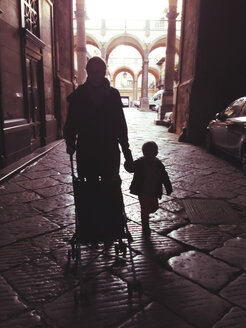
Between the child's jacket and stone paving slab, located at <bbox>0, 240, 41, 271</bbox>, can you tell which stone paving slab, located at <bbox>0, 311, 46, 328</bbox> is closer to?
stone paving slab, located at <bbox>0, 240, 41, 271</bbox>

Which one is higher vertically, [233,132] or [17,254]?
[233,132]

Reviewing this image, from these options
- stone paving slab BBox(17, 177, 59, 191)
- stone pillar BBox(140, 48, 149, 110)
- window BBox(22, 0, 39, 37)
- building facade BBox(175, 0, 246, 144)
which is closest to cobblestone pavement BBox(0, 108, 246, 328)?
stone paving slab BBox(17, 177, 59, 191)

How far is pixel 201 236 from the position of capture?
250 cm

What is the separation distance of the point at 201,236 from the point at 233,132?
10.7 ft

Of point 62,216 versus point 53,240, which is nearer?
point 53,240

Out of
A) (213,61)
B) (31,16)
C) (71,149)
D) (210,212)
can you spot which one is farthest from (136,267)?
(213,61)

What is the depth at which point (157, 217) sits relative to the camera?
115 inches

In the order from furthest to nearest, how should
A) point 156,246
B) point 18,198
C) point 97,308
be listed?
point 18,198 → point 156,246 → point 97,308

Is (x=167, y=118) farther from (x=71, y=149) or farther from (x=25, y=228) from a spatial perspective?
(x=71, y=149)

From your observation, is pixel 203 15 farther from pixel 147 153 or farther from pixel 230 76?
pixel 147 153

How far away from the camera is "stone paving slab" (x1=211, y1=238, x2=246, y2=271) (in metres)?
2.09

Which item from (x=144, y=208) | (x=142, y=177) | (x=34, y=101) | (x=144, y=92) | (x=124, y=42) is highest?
(x=124, y=42)

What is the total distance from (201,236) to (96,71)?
5.74ft

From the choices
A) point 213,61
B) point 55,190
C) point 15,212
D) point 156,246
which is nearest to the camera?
point 156,246
